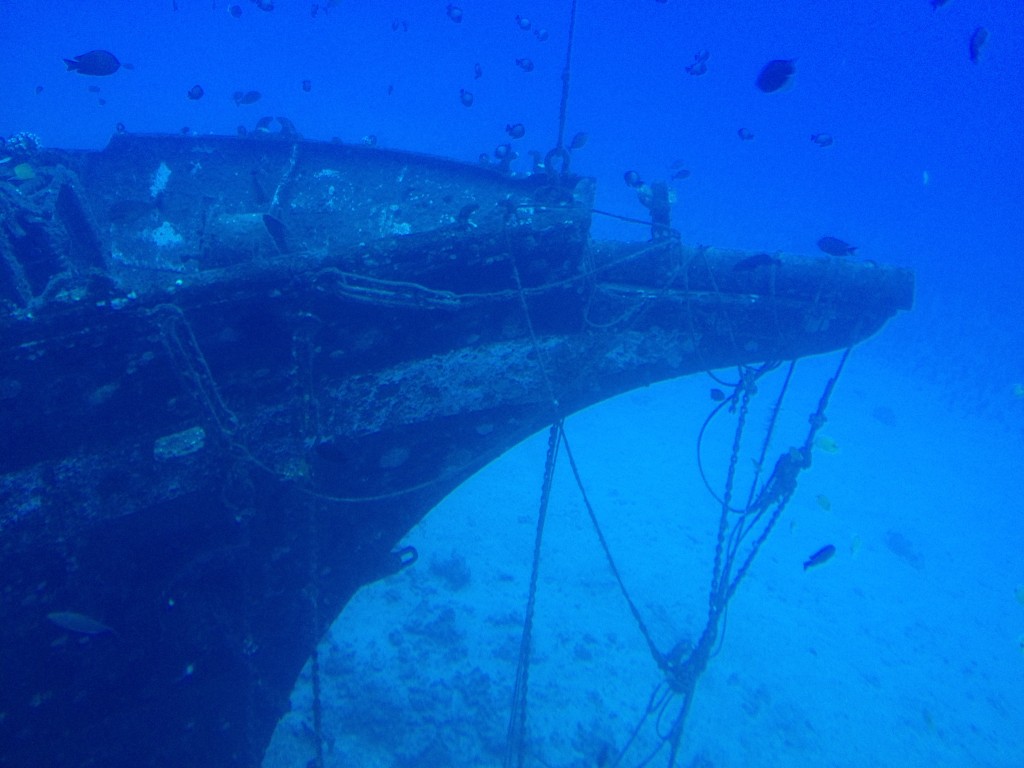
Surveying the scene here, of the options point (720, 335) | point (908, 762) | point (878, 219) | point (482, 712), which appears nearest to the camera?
point (720, 335)

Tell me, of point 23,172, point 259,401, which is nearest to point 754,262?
point 259,401

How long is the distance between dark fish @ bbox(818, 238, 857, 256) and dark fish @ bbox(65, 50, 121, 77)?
7.99 meters

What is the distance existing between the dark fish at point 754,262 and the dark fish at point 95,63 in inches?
276

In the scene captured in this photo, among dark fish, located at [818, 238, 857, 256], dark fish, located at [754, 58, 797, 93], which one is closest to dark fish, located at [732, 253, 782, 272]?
dark fish, located at [818, 238, 857, 256]

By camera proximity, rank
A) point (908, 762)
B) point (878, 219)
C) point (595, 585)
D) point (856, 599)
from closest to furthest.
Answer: point (908, 762) < point (595, 585) < point (856, 599) < point (878, 219)

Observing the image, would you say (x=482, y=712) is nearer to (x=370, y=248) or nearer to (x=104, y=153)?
(x=370, y=248)

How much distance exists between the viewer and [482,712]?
838 centimetres

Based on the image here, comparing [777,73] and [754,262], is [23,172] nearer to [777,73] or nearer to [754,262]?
[754,262]

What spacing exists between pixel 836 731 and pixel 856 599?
6140mm

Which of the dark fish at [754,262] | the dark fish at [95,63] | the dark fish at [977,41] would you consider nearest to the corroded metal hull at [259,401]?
the dark fish at [754,262]

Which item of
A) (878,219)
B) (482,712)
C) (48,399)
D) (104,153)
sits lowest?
(878,219)

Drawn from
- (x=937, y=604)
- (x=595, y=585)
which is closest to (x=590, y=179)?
(x=595, y=585)

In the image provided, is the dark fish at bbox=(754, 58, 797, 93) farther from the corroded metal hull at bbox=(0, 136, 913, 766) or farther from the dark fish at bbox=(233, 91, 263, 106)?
the dark fish at bbox=(233, 91, 263, 106)

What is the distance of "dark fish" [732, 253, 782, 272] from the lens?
452 cm
